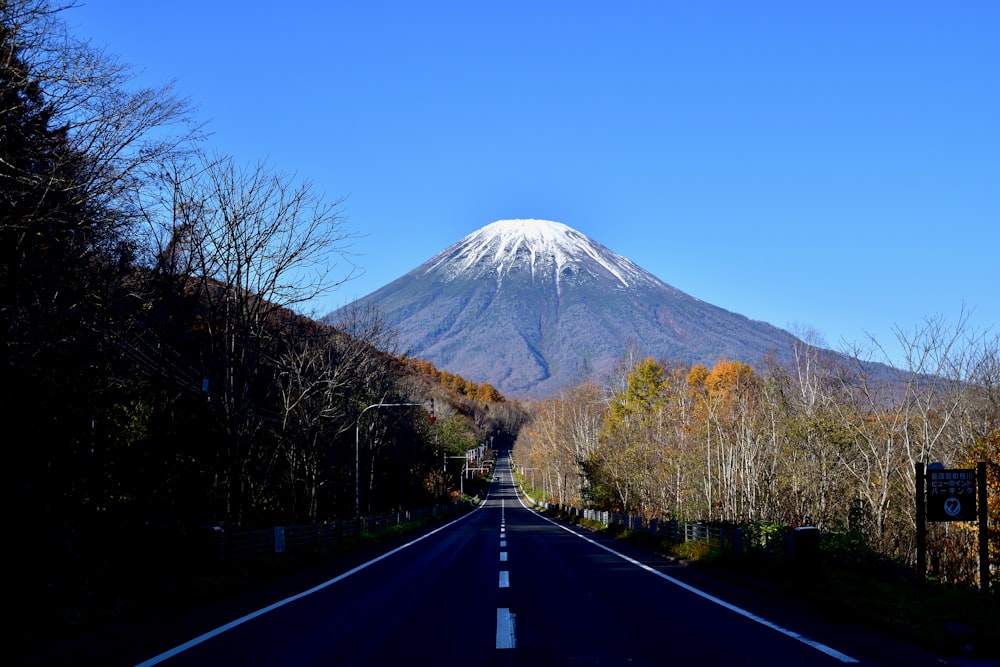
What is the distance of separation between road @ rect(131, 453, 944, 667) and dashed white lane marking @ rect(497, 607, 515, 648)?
0.01 metres

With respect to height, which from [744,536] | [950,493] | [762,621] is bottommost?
[744,536]

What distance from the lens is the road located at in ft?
25.5

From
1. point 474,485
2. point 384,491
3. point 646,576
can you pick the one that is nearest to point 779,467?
point 646,576

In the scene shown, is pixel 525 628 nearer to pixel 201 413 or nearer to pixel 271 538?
pixel 271 538

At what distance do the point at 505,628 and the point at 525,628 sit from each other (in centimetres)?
24

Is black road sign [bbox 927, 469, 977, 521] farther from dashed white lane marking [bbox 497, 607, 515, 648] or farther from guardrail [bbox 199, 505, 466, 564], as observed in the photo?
guardrail [bbox 199, 505, 466, 564]

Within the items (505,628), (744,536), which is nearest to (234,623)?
(505,628)

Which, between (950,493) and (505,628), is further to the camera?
(950,493)

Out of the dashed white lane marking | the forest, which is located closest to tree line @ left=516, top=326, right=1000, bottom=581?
the forest

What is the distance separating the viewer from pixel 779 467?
36938mm

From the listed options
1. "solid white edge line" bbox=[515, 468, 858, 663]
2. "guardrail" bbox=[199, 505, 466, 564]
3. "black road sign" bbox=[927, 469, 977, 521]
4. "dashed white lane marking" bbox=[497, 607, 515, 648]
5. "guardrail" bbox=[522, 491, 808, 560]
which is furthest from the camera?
"guardrail" bbox=[199, 505, 466, 564]

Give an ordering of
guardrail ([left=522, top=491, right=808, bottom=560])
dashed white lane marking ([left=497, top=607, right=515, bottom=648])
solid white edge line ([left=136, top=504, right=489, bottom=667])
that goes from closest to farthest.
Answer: solid white edge line ([left=136, top=504, right=489, bottom=667]) → dashed white lane marking ([left=497, top=607, right=515, bottom=648]) → guardrail ([left=522, top=491, right=808, bottom=560])

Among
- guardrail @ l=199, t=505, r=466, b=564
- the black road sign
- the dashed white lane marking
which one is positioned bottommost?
guardrail @ l=199, t=505, r=466, b=564

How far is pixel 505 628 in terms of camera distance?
31.6ft
